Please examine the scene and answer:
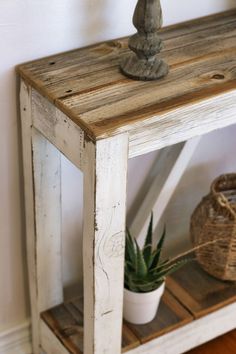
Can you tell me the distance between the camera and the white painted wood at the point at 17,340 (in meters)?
1.55

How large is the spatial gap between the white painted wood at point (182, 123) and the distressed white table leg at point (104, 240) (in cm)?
3

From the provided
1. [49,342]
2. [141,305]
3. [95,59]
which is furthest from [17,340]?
[95,59]

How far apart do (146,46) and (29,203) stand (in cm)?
39

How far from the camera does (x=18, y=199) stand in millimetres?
1396

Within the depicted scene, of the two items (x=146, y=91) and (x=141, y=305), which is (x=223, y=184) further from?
→ (x=146, y=91)

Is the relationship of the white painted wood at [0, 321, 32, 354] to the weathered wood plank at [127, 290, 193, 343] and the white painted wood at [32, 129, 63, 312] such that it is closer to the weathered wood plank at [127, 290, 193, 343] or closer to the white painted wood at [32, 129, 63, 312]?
the white painted wood at [32, 129, 63, 312]

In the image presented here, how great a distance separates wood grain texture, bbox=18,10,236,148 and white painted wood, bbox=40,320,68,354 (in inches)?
20.9

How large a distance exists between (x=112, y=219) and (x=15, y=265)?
40 centimetres

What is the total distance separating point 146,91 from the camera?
1152 mm

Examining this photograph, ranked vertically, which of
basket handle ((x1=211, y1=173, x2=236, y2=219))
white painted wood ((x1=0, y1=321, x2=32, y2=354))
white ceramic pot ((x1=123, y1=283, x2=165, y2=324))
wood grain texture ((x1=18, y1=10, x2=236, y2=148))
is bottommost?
white painted wood ((x1=0, y1=321, x2=32, y2=354))

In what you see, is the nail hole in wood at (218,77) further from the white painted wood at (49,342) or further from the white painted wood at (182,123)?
the white painted wood at (49,342)

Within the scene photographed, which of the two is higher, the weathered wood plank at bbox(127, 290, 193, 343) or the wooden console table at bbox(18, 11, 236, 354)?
the wooden console table at bbox(18, 11, 236, 354)

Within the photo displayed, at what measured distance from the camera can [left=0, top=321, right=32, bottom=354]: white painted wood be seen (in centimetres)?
155

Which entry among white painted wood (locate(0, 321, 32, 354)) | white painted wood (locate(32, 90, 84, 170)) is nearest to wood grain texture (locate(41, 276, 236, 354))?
white painted wood (locate(0, 321, 32, 354))
